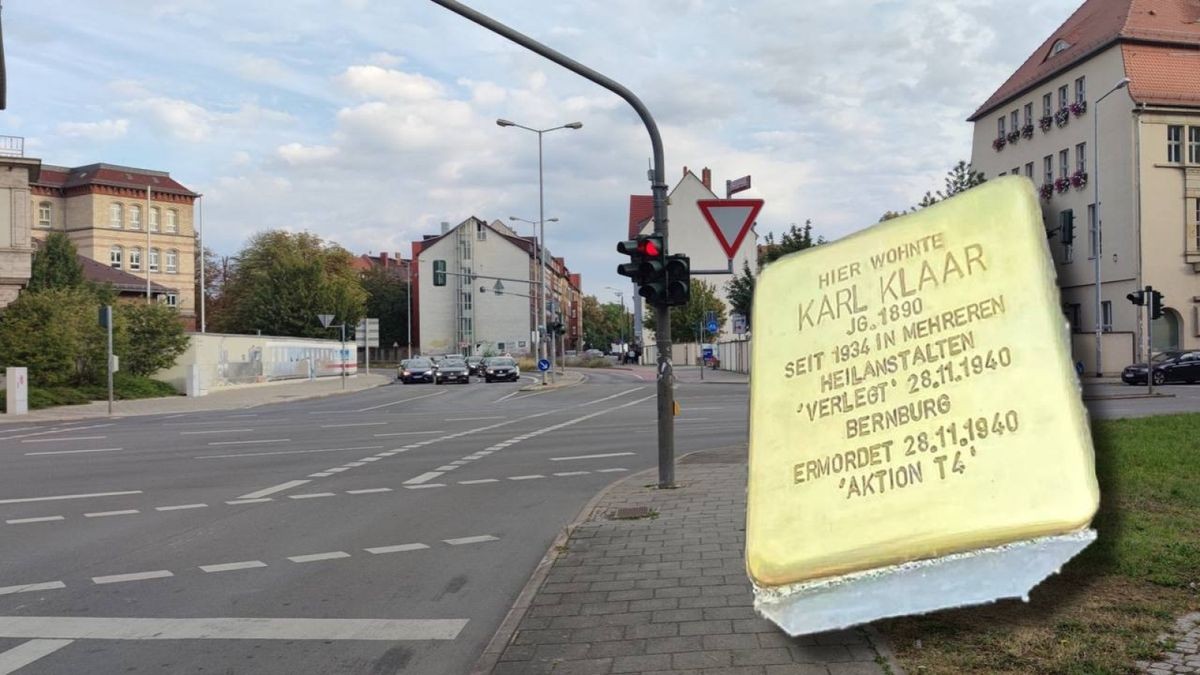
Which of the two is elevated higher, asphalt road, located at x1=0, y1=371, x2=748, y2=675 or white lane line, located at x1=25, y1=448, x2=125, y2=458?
asphalt road, located at x1=0, y1=371, x2=748, y2=675

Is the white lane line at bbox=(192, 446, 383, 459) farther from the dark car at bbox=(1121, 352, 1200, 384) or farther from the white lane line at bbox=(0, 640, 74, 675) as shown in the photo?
the dark car at bbox=(1121, 352, 1200, 384)

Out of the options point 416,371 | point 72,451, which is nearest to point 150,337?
point 416,371

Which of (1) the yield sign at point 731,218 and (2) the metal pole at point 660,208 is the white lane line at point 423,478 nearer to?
(2) the metal pole at point 660,208

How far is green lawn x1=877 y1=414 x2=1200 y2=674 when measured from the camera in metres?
1.47

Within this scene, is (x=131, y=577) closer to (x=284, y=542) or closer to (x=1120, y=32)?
(x=284, y=542)

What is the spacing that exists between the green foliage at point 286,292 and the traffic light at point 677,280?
69.1 metres

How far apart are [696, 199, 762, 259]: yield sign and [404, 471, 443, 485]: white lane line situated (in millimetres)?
4918

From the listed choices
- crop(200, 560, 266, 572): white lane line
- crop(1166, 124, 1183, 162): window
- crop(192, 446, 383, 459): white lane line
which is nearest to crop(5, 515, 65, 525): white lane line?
crop(200, 560, 266, 572): white lane line

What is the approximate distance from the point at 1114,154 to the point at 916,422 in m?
14.9

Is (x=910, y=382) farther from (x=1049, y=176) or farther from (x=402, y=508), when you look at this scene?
(x=402, y=508)

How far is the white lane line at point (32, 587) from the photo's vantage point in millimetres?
6559

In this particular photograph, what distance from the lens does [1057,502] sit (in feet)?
4.78

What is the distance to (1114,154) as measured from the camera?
14.4 m

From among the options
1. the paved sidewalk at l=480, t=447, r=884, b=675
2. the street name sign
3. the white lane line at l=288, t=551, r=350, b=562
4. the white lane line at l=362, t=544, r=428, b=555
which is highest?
the street name sign
